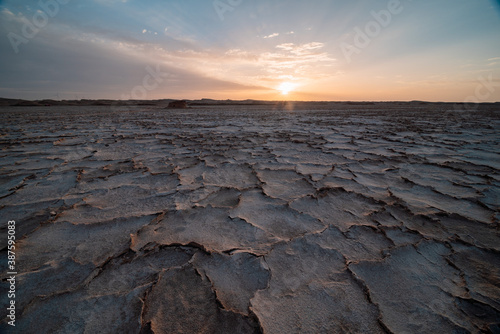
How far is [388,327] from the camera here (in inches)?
26.4

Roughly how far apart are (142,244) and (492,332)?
129cm

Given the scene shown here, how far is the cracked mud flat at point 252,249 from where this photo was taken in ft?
2.30

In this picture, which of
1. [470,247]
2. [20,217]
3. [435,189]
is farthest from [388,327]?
[20,217]

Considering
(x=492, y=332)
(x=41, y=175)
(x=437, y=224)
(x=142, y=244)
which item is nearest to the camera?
(x=492, y=332)

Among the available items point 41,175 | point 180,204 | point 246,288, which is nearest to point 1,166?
point 41,175

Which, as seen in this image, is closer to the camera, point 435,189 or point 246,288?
point 246,288

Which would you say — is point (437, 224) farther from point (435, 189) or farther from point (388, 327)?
point (388, 327)

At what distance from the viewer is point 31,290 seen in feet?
2.54

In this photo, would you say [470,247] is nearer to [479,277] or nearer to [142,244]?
[479,277]

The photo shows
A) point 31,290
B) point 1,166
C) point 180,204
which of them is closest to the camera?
point 31,290

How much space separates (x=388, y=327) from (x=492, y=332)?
308mm

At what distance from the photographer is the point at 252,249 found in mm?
997

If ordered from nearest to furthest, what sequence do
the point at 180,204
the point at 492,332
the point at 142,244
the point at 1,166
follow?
the point at 492,332 → the point at 142,244 → the point at 180,204 → the point at 1,166

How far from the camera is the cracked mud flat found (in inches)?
27.6
